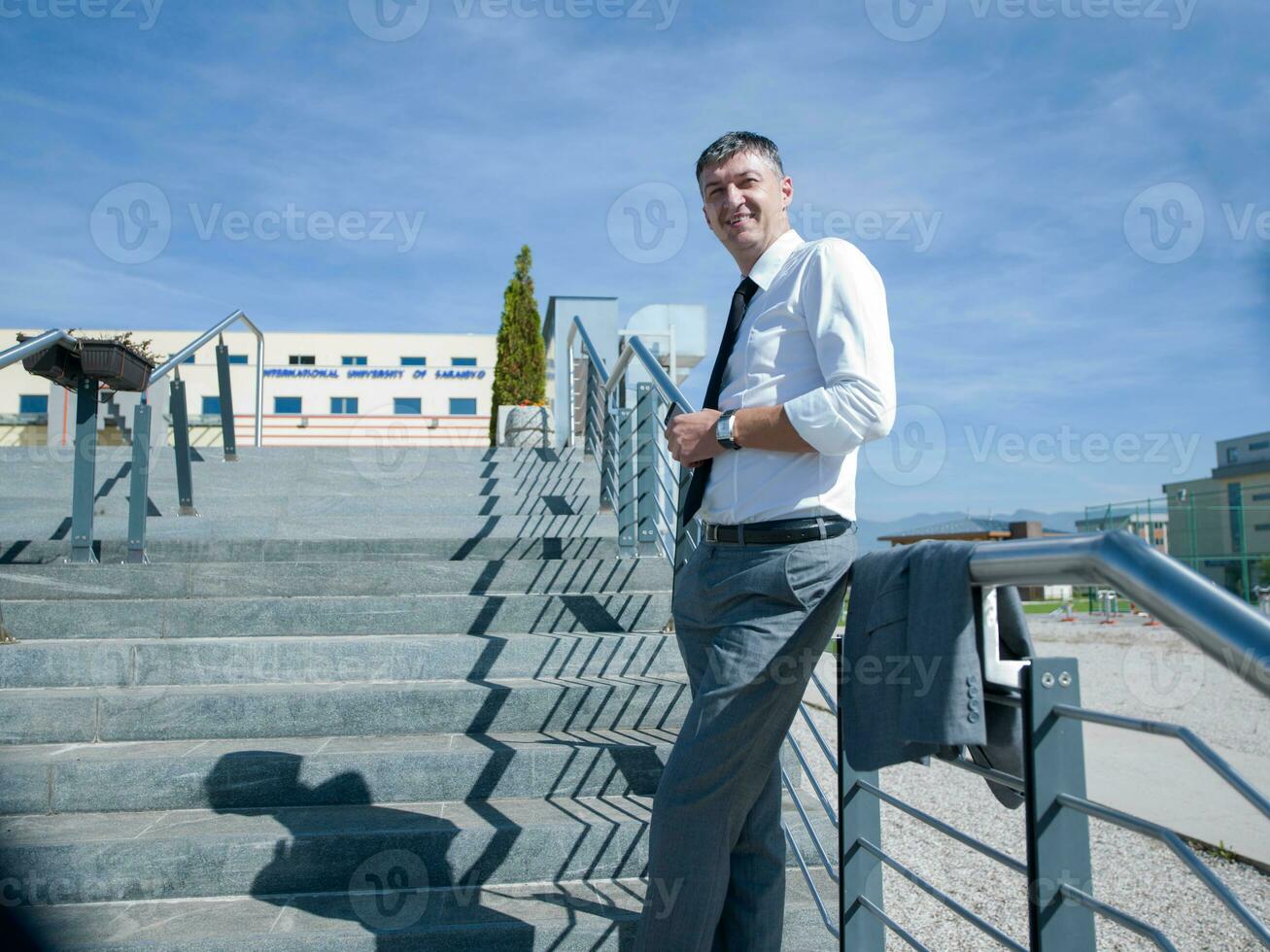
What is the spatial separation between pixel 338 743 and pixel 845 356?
2.04 meters

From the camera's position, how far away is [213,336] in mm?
6105

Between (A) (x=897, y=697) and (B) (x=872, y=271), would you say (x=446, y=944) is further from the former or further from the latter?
(B) (x=872, y=271)

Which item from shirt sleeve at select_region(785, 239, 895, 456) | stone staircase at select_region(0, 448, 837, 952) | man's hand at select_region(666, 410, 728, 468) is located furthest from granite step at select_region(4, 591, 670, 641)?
shirt sleeve at select_region(785, 239, 895, 456)

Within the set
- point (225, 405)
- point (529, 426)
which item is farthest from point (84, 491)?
point (529, 426)

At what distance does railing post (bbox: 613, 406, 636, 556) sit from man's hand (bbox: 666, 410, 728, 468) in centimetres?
248

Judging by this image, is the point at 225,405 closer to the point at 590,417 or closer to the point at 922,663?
the point at 590,417

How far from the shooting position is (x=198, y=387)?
3241 cm

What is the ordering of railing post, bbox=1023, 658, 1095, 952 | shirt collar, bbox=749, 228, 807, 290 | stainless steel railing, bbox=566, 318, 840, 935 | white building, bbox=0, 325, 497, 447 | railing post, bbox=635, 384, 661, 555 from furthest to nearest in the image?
1. white building, bbox=0, 325, 497, 447
2. railing post, bbox=635, 384, 661, 555
3. stainless steel railing, bbox=566, 318, 840, 935
4. shirt collar, bbox=749, 228, 807, 290
5. railing post, bbox=1023, 658, 1095, 952

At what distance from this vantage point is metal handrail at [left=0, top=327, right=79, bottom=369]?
3525 millimetres

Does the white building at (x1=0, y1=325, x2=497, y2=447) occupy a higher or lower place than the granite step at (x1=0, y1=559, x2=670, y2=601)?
higher

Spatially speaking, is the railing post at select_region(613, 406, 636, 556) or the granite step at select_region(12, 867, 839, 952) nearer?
the granite step at select_region(12, 867, 839, 952)

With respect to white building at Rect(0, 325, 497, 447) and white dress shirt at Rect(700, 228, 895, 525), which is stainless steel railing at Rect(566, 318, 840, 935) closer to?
white dress shirt at Rect(700, 228, 895, 525)

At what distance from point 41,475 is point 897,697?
5.87m

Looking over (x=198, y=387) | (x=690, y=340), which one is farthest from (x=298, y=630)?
(x=198, y=387)
